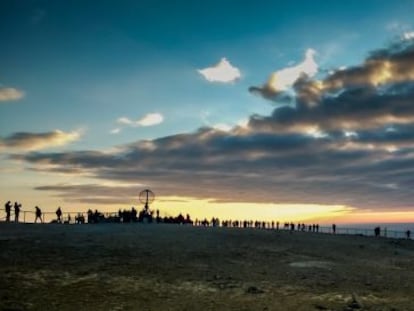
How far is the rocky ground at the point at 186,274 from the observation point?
952 inches

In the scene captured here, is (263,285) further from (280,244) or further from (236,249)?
(280,244)

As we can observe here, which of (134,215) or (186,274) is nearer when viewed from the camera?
(186,274)

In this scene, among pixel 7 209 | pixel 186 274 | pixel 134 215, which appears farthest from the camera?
pixel 134 215

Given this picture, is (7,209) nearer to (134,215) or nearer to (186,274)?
(134,215)

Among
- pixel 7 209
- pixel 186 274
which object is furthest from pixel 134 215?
pixel 186 274

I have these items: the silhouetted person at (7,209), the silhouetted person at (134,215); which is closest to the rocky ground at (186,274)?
the silhouetted person at (7,209)

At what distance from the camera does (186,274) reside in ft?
98.3

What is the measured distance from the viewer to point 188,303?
79.0ft

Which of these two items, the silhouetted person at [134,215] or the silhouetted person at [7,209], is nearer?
the silhouetted person at [7,209]

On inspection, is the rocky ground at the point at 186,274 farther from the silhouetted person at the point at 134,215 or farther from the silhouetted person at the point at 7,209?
the silhouetted person at the point at 134,215

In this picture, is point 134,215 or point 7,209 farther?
point 134,215

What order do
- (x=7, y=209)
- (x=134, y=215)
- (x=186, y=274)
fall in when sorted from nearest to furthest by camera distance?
(x=186, y=274), (x=7, y=209), (x=134, y=215)

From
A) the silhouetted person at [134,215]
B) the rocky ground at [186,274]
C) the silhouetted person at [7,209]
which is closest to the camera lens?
the rocky ground at [186,274]

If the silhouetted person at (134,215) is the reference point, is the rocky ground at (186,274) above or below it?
below
